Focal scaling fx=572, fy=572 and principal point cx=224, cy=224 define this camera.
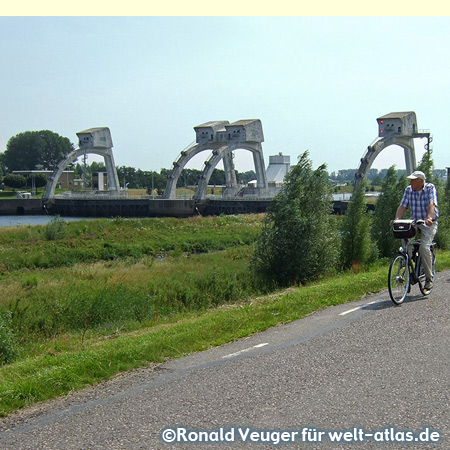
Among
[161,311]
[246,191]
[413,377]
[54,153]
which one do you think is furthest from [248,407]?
[54,153]

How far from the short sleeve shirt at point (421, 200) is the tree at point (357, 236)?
872 cm

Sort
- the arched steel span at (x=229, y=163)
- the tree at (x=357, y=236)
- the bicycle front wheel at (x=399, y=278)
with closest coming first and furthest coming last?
the bicycle front wheel at (x=399, y=278) → the tree at (x=357, y=236) → the arched steel span at (x=229, y=163)

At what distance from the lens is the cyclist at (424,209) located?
9000 millimetres

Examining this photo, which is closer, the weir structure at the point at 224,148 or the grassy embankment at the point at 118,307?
the grassy embankment at the point at 118,307

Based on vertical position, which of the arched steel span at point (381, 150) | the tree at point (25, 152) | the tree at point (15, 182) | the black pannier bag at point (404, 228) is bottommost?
the black pannier bag at point (404, 228)

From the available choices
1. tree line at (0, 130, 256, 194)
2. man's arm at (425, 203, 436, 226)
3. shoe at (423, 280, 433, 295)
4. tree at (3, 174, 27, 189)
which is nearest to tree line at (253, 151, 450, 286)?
shoe at (423, 280, 433, 295)

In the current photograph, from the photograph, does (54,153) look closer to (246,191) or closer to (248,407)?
(246,191)

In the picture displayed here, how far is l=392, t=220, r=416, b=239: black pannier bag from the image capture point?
8.64 meters

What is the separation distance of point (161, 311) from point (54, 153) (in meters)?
153

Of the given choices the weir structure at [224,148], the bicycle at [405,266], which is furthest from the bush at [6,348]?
the weir structure at [224,148]

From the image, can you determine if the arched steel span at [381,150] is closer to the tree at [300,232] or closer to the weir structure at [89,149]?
the weir structure at [89,149]

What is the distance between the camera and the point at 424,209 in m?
9.18

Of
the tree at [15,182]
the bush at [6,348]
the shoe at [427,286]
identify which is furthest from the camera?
the tree at [15,182]

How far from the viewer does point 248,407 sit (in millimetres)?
4676
